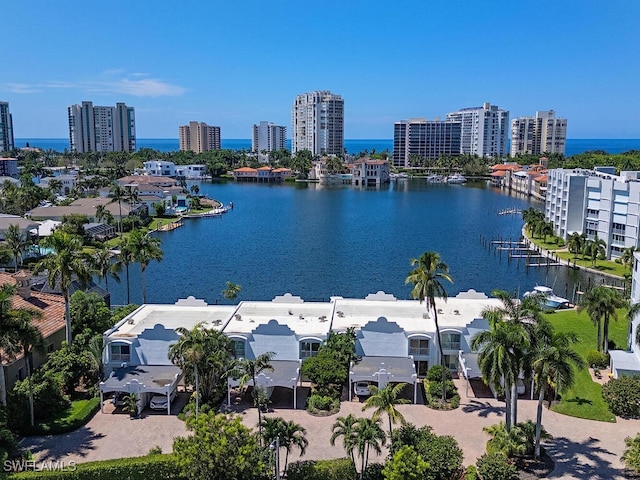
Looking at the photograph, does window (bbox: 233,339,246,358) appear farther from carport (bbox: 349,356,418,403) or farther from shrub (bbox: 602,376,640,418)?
shrub (bbox: 602,376,640,418)

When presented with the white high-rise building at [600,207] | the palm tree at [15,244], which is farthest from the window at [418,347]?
the palm tree at [15,244]

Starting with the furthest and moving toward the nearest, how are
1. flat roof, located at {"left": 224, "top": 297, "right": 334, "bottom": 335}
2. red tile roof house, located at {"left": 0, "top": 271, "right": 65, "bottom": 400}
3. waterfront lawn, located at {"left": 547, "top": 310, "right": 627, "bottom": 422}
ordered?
1. flat roof, located at {"left": 224, "top": 297, "right": 334, "bottom": 335}
2. red tile roof house, located at {"left": 0, "top": 271, "right": 65, "bottom": 400}
3. waterfront lawn, located at {"left": 547, "top": 310, "right": 627, "bottom": 422}

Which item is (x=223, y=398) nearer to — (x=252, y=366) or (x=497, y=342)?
(x=252, y=366)

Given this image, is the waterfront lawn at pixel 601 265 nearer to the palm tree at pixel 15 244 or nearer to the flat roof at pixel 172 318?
the flat roof at pixel 172 318

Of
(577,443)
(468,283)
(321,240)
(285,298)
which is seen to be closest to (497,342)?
(577,443)

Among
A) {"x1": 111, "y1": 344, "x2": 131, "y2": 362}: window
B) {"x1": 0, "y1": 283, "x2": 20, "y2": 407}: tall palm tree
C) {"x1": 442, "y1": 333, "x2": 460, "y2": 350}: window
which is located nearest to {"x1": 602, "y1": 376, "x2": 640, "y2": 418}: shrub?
{"x1": 442, "y1": 333, "x2": 460, "y2": 350}: window

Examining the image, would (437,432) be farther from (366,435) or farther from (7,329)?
(7,329)
